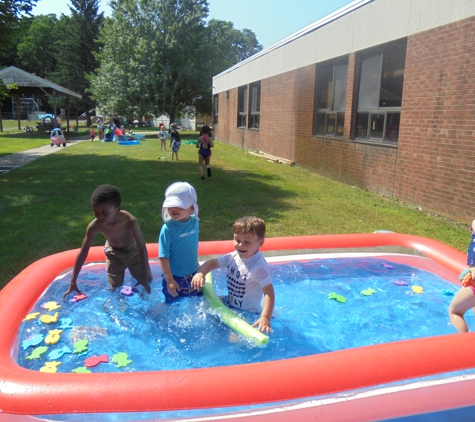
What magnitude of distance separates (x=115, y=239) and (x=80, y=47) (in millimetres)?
49295

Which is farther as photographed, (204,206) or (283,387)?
(204,206)

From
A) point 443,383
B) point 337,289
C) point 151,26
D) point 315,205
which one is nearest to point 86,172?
point 315,205

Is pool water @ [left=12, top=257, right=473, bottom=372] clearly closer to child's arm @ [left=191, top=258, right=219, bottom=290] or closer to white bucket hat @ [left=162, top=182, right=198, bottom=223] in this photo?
child's arm @ [left=191, top=258, right=219, bottom=290]

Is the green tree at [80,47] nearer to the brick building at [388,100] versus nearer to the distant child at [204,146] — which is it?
the brick building at [388,100]

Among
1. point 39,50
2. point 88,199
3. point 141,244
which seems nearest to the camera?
point 141,244

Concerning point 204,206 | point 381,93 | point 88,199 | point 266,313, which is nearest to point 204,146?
point 204,206

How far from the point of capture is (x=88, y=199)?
8.39m

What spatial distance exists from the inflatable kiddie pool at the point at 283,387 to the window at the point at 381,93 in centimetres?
729

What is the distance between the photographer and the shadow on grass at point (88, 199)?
586cm

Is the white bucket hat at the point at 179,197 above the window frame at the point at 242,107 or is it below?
below

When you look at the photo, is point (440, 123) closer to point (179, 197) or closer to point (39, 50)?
point (179, 197)

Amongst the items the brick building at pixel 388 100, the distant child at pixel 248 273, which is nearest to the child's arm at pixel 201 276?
the distant child at pixel 248 273

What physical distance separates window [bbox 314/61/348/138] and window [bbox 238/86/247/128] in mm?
8978

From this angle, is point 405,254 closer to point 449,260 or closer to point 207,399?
point 449,260
